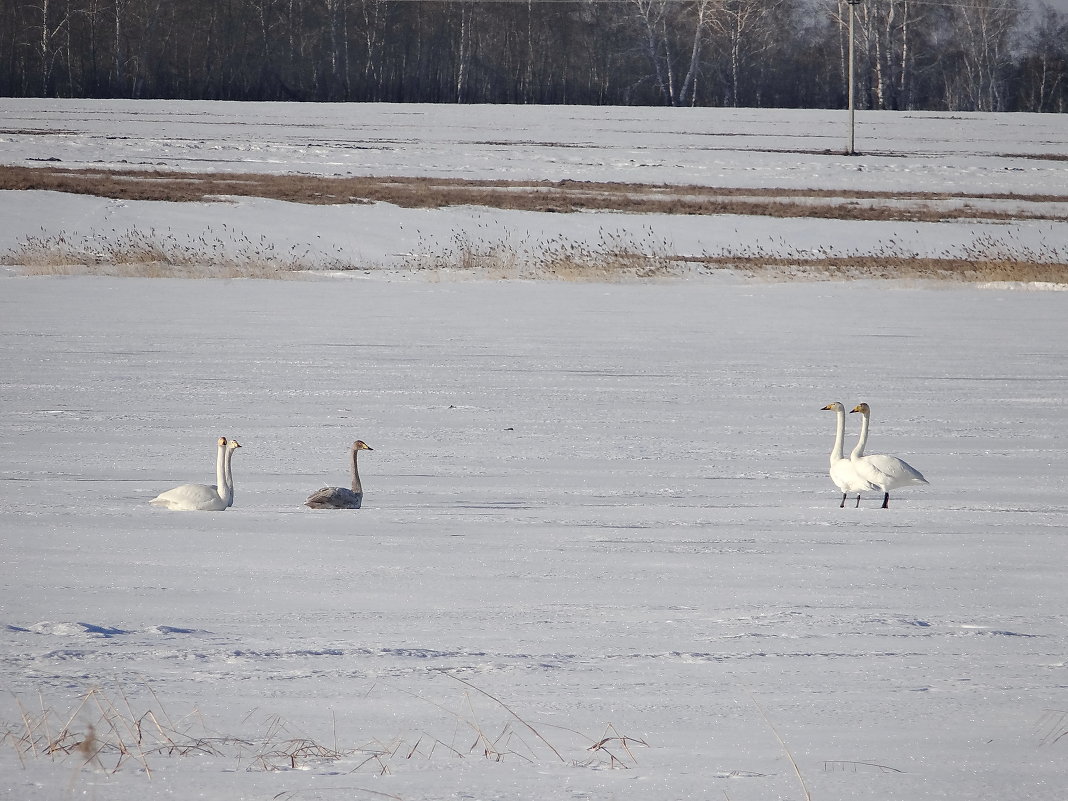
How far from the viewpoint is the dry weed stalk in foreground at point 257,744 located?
9.86 ft

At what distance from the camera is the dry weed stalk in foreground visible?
3.00 metres

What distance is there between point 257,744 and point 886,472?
3.56 metres

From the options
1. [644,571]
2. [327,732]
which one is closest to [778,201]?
[644,571]

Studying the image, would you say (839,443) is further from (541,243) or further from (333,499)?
(541,243)

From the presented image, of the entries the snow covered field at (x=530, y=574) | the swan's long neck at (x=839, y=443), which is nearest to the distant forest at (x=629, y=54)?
the snow covered field at (x=530, y=574)

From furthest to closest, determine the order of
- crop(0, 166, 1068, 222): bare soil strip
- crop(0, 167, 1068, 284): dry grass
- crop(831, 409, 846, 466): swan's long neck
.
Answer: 1. crop(0, 166, 1068, 222): bare soil strip
2. crop(0, 167, 1068, 284): dry grass
3. crop(831, 409, 846, 466): swan's long neck

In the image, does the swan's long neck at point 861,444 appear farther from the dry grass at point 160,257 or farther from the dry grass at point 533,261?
the dry grass at point 160,257

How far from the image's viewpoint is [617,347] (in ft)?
38.9

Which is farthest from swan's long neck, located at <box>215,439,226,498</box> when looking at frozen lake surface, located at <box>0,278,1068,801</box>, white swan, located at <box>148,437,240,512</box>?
frozen lake surface, located at <box>0,278,1068,801</box>

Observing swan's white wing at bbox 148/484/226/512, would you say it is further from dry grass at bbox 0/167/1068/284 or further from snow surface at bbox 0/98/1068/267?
snow surface at bbox 0/98/1068/267

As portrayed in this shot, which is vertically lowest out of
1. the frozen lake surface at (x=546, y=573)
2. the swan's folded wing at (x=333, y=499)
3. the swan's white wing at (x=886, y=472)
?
the frozen lake surface at (x=546, y=573)

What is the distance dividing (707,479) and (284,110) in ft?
131

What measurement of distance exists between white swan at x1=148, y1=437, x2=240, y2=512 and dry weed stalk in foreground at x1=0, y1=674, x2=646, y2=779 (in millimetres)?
2299

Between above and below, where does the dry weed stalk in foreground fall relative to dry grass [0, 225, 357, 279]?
below
